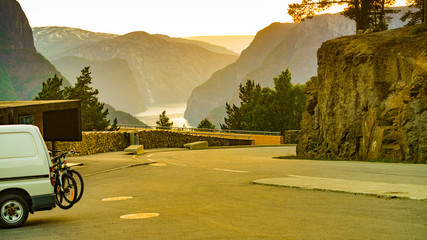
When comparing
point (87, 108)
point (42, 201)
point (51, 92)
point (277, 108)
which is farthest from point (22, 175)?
point (87, 108)

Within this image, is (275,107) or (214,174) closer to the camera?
(214,174)

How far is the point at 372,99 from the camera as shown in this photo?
2917 centimetres

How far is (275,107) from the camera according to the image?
119m

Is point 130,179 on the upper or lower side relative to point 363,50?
lower

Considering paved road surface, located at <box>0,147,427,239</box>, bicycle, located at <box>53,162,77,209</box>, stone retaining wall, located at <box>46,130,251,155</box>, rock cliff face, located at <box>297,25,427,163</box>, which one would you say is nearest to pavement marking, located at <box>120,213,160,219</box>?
paved road surface, located at <box>0,147,427,239</box>

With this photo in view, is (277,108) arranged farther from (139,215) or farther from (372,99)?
(139,215)

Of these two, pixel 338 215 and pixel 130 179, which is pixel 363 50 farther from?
pixel 338 215

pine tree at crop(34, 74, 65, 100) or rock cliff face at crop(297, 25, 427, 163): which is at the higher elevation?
pine tree at crop(34, 74, 65, 100)

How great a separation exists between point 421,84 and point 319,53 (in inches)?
542

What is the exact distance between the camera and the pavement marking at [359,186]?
13.3 metres

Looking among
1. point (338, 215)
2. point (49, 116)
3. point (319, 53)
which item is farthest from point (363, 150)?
point (338, 215)

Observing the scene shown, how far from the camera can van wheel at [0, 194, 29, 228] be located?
11250 mm

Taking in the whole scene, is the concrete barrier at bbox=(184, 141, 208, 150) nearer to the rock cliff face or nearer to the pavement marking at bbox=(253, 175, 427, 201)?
the rock cliff face

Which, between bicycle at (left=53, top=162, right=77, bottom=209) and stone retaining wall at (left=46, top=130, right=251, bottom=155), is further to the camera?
stone retaining wall at (left=46, top=130, right=251, bottom=155)
